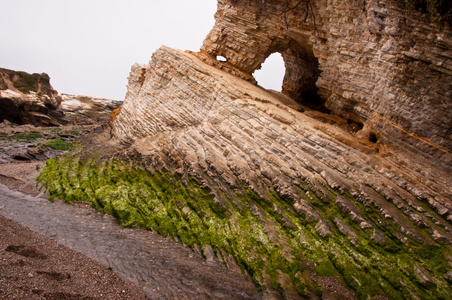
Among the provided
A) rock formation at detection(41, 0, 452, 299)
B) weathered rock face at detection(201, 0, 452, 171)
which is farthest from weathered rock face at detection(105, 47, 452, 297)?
weathered rock face at detection(201, 0, 452, 171)

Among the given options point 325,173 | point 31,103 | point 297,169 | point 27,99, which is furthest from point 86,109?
point 325,173

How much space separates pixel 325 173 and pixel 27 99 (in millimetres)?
47023

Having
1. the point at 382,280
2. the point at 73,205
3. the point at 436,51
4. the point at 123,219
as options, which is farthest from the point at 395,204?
the point at 73,205

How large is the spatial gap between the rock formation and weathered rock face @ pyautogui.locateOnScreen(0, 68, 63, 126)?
28.4 meters

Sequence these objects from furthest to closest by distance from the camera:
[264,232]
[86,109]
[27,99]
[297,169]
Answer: [86,109] → [27,99] → [297,169] → [264,232]

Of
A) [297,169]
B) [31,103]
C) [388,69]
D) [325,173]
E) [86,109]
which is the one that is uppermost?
[388,69]

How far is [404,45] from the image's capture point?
11.3m

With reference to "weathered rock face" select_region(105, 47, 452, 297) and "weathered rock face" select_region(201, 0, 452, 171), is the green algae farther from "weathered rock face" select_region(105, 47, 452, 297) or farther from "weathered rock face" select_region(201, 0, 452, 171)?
"weathered rock face" select_region(201, 0, 452, 171)

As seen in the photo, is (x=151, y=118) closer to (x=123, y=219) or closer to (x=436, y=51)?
(x=123, y=219)

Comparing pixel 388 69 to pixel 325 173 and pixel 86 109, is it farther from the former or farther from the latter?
pixel 86 109

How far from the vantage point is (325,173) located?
1149 cm

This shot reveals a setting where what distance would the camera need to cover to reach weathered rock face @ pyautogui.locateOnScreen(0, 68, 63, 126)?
125 feet

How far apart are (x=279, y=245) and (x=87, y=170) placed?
13.7m

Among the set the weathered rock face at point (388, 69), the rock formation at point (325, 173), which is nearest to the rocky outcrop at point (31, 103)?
the rock formation at point (325, 173)
